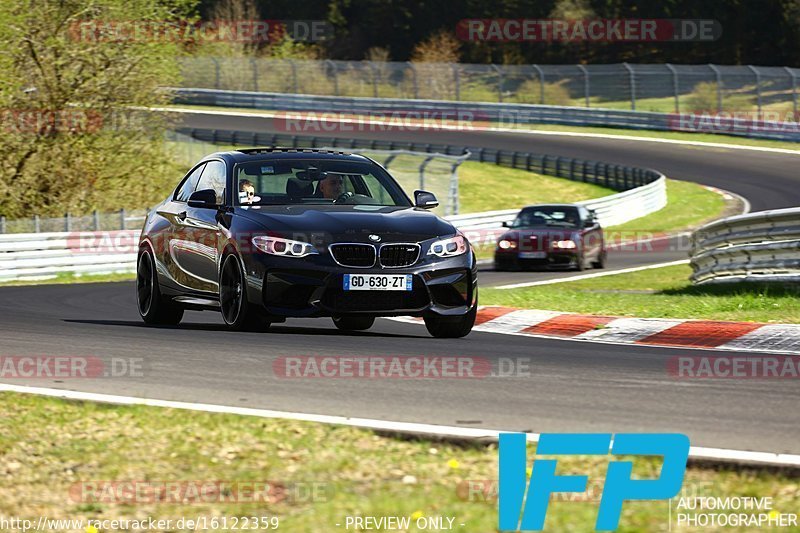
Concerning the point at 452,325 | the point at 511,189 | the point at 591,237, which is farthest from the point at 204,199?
the point at 511,189

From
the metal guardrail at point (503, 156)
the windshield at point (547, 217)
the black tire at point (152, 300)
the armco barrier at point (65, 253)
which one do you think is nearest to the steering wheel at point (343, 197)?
the black tire at point (152, 300)

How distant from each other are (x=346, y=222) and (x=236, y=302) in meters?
1.14

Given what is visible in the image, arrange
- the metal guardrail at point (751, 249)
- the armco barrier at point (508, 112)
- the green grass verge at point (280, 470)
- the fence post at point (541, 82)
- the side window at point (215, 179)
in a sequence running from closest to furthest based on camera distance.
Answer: the green grass verge at point (280, 470)
the side window at point (215, 179)
the metal guardrail at point (751, 249)
the armco barrier at point (508, 112)
the fence post at point (541, 82)

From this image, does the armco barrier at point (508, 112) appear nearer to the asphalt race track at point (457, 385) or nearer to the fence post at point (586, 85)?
the fence post at point (586, 85)

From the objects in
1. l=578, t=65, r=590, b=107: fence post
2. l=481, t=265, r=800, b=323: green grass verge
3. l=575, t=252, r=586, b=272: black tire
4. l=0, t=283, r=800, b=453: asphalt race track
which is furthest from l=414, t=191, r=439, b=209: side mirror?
l=578, t=65, r=590, b=107: fence post

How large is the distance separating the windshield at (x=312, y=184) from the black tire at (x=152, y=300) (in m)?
1.49

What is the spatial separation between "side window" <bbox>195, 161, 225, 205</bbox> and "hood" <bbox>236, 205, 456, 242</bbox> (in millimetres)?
645

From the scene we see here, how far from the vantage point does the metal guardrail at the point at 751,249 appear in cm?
1478

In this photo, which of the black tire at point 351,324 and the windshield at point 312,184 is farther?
the black tire at point 351,324

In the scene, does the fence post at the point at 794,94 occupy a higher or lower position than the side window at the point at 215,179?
lower

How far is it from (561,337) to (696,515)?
685 cm

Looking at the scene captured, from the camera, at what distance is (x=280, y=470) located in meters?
5.78

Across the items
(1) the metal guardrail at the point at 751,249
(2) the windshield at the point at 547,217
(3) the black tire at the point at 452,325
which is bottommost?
(2) the windshield at the point at 547,217

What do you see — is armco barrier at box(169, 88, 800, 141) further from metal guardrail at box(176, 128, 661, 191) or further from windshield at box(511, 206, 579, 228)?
windshield at box(511, 206, 579, 228)
